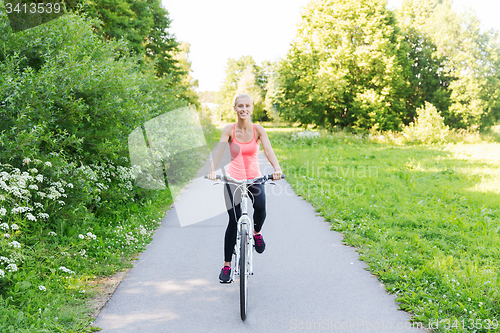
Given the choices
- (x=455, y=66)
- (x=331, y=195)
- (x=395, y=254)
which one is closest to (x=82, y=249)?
(x=395, y=254)

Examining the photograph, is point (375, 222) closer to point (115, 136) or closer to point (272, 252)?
point (272, 252)

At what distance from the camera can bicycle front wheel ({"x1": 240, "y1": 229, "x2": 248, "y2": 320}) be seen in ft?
11.3

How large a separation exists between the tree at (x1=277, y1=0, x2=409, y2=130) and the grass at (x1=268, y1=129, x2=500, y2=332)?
46.8 ft

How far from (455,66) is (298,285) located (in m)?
31.8

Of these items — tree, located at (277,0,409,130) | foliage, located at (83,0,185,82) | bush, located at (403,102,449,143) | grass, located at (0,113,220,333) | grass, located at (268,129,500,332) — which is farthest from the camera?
tree, located at (277,0,409,130)

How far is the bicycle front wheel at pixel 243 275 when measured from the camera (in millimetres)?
3455

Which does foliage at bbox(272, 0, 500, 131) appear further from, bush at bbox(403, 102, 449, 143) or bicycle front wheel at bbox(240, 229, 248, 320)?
bicycle front wheel at bbox(240, 229, 248, 320)

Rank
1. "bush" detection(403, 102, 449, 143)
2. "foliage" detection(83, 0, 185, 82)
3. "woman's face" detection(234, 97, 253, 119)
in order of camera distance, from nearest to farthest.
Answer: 1. "woman's face" detection(234, 97, 253, 119)
2. "foliage" detection(83, 0, 185, 82)
3. "bush" detection(403, 102, 449, 143)

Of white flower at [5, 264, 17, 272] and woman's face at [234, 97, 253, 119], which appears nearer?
white flower at [5, 264, 17, 272]

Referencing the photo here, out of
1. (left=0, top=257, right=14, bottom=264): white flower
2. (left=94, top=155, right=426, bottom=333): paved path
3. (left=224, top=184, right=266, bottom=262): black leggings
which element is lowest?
(left=94, top=155, right=426, bottom=333): paved path

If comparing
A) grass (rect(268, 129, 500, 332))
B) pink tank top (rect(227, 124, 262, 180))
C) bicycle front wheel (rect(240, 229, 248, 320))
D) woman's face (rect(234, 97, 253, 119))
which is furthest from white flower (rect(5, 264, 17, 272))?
grass (rect(268, 129, 500, 332))

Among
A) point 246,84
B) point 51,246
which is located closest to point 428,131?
point 51,246

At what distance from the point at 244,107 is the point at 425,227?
432 centimetres

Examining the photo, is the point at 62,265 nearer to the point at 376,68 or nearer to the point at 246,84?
the point at 376,68
